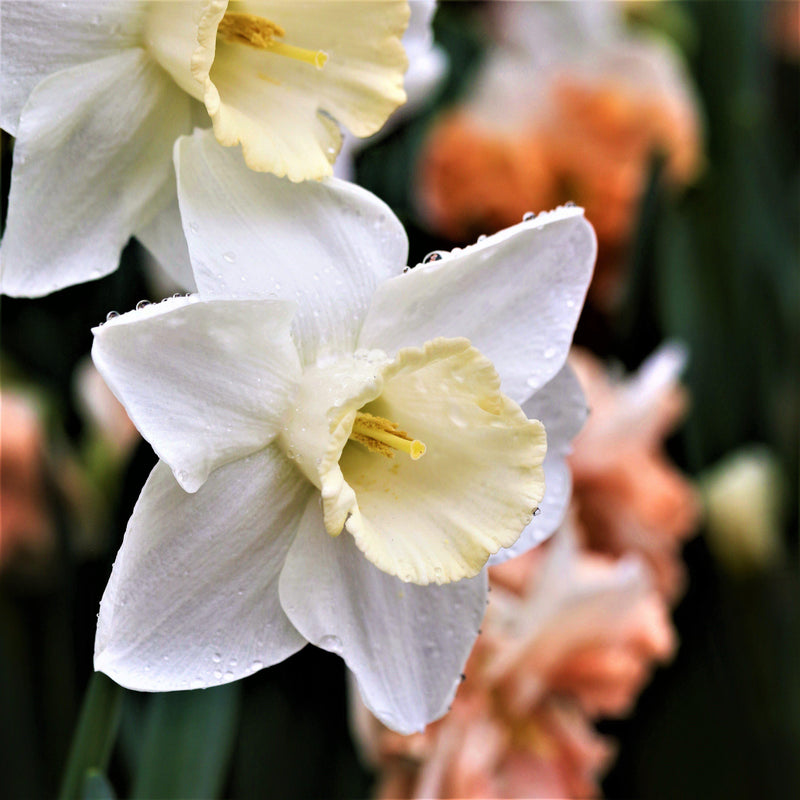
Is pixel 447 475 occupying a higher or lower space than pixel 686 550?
higher

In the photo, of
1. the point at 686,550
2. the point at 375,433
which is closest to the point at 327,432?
the point at 375,433

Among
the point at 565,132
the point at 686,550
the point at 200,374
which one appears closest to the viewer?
the point at 200,374

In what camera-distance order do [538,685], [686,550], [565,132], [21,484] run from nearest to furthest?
[538,685]
[21,484]
[686,550]
[565,132]

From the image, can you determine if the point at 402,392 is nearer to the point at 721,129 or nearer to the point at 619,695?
the point at 619,695

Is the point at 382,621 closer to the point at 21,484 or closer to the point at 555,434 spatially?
the point at 555,434

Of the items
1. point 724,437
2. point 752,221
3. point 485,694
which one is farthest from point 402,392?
point 752,221

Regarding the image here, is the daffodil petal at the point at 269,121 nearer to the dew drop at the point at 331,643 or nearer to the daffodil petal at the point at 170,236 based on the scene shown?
the daffodil petal at the point at 170,236
